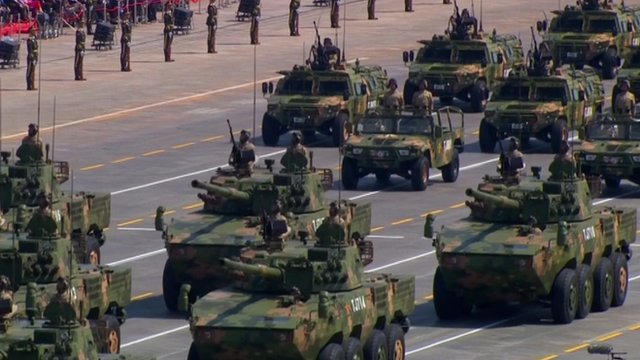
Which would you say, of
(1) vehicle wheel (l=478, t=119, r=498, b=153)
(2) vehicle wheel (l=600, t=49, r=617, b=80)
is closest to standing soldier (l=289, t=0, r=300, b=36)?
(2) vehicle wheel (l=600, t=49, r=617, b=80)

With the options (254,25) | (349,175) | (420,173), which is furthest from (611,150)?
(254,25)

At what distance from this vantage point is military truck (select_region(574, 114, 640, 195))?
2325 inches

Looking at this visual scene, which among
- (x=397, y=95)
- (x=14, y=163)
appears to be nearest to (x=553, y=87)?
(x=397, y=95)

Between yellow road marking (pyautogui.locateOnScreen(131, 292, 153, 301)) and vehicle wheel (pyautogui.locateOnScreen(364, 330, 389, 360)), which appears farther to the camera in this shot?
yellow road marking (pyautogui.locateOnScreen(131, 292, 153, 301))

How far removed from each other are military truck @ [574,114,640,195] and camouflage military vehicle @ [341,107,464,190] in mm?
3040

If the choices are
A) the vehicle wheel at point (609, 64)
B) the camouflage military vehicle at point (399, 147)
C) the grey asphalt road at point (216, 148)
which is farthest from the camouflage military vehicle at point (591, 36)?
the camouflage military vehicle at point (399, 147)

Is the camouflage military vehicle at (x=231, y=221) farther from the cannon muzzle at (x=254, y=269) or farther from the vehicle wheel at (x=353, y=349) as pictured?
the vehicle wheel at (x=353, y=349)

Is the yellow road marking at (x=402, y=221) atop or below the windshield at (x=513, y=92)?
below

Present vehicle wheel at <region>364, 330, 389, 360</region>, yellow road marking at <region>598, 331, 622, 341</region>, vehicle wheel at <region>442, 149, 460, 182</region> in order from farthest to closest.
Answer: vehicle wheel at <region>442, 149, 460, 182</region> → yellow road marking at <region>598, 331, 622, 341</region> → vehicle wheel at <region>364, 330, 389, 360</region>

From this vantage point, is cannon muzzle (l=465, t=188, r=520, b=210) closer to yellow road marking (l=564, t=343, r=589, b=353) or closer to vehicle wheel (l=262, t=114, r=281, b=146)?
yellow road marking (l=564, t=343, r=589, b=353)

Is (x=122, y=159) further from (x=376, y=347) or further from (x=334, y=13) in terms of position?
(x=376, y=347)

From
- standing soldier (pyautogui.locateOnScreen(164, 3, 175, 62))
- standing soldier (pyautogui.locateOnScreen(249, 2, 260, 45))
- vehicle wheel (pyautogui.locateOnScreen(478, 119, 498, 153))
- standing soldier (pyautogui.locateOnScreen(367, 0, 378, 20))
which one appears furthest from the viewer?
standing soldier (pyautogui.locateOnScreen(367, 0, 378, 20))

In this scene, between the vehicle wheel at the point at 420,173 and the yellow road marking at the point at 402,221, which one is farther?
the vehicle wheel at the point at 420,173

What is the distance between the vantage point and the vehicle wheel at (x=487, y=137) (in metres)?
64.7
